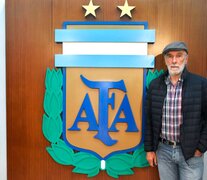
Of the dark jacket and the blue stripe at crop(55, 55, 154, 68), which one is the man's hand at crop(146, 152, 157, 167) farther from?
the blue stripe at crop(55, 55, 154, 68)

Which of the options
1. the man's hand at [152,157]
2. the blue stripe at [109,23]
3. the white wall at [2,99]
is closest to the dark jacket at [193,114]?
the man's hand at [152,157]

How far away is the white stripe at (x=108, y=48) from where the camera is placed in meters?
1.45

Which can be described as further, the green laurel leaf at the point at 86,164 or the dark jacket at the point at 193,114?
the green laurel leaf at the point at 86,164

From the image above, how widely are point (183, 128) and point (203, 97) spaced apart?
23cm

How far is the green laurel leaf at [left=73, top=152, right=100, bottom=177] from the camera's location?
4.98 feet

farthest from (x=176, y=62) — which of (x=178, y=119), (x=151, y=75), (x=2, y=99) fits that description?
(x=2, y=99)

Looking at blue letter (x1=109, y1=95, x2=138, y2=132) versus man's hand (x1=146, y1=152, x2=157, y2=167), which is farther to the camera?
blue letter (x1=109, y1=95, x2=138, y2=132)

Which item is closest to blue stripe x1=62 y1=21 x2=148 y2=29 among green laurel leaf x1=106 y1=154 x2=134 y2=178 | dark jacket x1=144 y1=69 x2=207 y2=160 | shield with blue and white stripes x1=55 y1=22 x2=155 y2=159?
shield with blue and white stripes x1=55 y1=22 x2=155 y2=159

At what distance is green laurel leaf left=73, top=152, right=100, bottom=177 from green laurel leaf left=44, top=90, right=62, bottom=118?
380 mm

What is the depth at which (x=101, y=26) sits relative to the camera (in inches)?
57.9

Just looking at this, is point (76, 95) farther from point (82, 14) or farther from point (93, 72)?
point (82, 14)

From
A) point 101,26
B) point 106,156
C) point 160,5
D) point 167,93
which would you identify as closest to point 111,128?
point 106,156

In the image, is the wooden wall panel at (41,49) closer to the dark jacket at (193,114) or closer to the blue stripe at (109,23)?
the blue stripe at (109,23)

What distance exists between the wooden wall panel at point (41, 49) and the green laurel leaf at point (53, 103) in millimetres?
71
